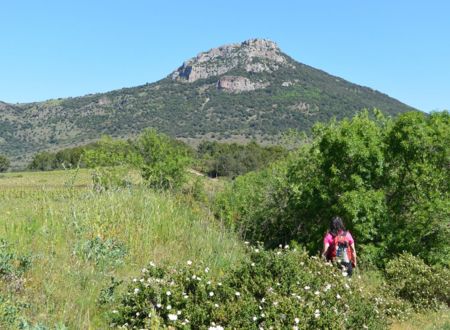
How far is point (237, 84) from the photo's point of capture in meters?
182

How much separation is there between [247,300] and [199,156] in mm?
73728

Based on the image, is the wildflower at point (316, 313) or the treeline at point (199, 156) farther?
the treeline at point (199, 156)

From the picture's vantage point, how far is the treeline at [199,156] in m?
37.4

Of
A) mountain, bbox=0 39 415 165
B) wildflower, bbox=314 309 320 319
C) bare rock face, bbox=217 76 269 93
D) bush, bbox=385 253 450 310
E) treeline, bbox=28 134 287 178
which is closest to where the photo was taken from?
wildflower, bbox=314 309 320 319

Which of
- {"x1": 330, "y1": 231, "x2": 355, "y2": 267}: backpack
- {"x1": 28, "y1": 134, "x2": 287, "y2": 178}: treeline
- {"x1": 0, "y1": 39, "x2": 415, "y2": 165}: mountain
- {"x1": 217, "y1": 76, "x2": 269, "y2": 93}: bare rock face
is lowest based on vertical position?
{"x1": 28, "y1": 134, "x2": 287, "y2": 178}: treeline

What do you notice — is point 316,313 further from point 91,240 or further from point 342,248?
point 342,248

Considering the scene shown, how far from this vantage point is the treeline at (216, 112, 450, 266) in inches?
619

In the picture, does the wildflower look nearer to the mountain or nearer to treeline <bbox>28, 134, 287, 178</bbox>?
treeline <bbox>28, 134, 287, 178</bbox>

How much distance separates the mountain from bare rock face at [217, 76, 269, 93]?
0.36m

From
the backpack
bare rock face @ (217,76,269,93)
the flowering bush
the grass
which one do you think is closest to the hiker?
the backpack

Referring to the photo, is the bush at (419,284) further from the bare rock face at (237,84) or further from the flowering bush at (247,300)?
the bare rock face at (237,84)

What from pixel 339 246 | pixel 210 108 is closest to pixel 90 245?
pixel 339 246

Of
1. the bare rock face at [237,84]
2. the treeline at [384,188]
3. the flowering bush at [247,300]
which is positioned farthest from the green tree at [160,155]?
the bare rock face at [237,84]

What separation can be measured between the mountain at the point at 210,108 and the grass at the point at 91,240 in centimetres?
12626
